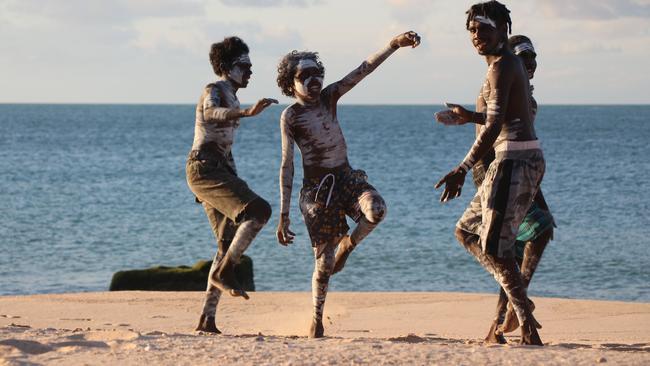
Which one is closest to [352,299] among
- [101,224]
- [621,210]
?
[101,224]

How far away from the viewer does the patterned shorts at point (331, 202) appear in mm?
8117

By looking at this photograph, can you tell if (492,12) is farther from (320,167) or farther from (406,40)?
(320,167)

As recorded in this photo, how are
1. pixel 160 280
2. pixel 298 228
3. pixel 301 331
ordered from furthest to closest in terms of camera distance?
pixel 298 228, pixel 160 280, pixel 301 331

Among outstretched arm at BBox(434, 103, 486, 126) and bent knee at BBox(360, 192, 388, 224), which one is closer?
outstretched arm at BBox(434, 103, 486, 126)

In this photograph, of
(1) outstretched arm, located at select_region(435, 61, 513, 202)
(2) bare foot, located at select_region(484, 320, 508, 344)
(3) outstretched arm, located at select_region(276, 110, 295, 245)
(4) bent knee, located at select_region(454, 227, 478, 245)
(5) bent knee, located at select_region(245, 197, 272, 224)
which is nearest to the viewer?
(1) outstretched arm, located at select_region(435, 61, 513, 202)

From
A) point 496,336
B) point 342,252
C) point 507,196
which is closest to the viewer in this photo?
point 507,196

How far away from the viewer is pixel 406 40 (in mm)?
7988

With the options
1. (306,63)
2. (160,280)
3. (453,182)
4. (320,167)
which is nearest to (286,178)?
(320,167)

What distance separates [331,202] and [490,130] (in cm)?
149

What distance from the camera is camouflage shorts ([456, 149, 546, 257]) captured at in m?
7.20

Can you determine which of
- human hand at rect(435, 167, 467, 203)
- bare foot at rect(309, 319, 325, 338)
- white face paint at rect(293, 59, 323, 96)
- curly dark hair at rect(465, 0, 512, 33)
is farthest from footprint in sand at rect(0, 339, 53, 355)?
curly dark hair at rect(465, 0, 512, 33)

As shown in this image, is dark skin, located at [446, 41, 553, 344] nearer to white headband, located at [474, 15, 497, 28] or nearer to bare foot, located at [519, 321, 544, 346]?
bare foot, located at [519, 321, 544, 346]

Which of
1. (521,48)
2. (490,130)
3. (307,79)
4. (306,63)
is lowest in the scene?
(490,130)

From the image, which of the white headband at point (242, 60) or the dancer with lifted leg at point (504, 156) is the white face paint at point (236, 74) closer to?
the white headband at point (242, 60)
